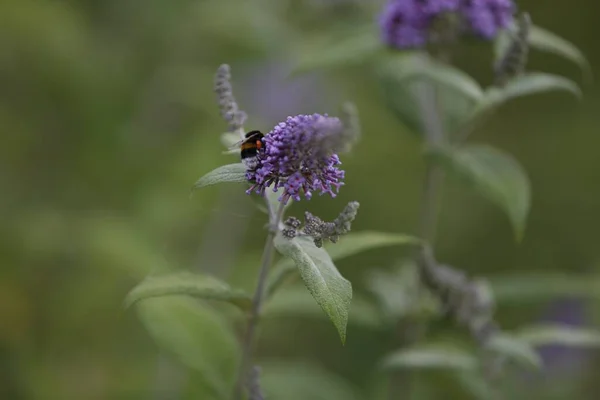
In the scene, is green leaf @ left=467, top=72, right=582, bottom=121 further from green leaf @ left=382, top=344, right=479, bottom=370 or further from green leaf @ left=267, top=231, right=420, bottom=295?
green leaf @ left=382, top=344, right=479, bottom=370

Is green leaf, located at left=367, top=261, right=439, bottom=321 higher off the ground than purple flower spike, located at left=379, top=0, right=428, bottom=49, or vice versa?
purple flower spike, located at left=379, top=0, right=428, bottom=49

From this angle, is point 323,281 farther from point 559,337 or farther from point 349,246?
point 559,337

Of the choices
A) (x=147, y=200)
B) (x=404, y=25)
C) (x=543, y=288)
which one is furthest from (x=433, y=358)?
(x=147, y=200)

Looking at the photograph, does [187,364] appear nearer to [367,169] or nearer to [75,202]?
[75,202]

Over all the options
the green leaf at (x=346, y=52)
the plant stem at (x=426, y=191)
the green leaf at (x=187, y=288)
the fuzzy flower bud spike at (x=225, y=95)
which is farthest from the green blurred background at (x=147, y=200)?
the fuzzy flower bud spike at (x=225, y=95)

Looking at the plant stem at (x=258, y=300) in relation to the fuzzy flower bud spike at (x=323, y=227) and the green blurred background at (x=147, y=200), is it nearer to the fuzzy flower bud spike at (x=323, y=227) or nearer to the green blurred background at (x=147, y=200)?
the fuzzy flower bud spike at (x=323, y=227)

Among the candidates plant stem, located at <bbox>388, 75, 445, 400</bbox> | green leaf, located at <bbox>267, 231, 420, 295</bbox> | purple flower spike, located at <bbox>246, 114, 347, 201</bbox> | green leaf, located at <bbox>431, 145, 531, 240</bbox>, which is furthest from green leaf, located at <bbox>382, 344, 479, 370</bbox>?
purple flower spike, located at <bbox>246, 114, 347, 201</bbox>
